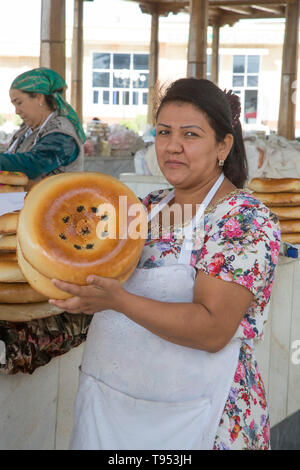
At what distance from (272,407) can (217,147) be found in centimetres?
202

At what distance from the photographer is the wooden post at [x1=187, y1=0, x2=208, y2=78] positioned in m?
10.4

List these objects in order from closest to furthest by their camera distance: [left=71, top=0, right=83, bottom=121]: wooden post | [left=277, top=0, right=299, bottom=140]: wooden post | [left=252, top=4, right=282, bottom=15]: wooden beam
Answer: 1. [left=71, top=0, right=83, bottom=121]: wooden post
2. [left=277, top=0, right=299, bottom=140]: wooden post
3. [left=252, top=4, right=282, bottom=15]: wooden beam

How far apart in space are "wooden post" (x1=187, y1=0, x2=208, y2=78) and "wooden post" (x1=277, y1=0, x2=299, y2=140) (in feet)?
9.09

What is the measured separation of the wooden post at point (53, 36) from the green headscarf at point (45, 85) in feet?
11.1

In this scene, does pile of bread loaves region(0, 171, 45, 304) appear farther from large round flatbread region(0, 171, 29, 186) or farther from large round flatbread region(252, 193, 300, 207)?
large round flatbread region(252, 193, 300, 207)

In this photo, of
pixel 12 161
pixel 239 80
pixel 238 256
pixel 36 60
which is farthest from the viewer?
pixel 239 80

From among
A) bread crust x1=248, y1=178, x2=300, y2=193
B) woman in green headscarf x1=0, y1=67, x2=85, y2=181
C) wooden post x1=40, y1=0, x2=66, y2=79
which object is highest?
wooden post x1=40, y1=0, x2=66, y2=79

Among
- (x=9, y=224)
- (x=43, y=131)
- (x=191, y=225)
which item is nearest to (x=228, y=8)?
(x=43, y=131)

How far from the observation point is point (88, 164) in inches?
316

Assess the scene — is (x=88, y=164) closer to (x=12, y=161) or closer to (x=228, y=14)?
(x=12, y=161)

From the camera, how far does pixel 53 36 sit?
656cm

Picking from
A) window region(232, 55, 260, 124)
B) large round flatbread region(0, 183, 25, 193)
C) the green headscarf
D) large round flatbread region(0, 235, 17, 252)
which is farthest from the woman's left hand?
window region(232, 55, 260, 124)

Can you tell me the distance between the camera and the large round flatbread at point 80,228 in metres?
1.28

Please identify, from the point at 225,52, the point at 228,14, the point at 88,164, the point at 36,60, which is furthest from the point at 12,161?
the point at 225,52
